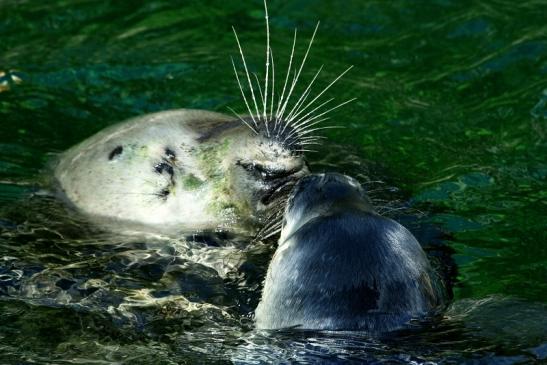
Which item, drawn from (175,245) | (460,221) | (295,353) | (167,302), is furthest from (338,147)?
(295,353)

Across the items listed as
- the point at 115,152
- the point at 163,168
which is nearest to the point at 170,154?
the point at 163,168

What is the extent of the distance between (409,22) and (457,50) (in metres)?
0.64

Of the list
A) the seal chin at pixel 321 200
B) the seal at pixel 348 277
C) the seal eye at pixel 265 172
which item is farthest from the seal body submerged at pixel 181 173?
the seal at pixel 348 277

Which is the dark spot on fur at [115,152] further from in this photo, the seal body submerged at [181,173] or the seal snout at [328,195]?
the seal snout at [328,195]

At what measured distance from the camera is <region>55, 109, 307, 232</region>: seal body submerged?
598cm

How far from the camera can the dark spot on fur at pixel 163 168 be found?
20.4 feet

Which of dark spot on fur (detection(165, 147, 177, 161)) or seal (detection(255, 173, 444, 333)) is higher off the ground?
dark spot on fur (detection(165, 147, 177, 161))

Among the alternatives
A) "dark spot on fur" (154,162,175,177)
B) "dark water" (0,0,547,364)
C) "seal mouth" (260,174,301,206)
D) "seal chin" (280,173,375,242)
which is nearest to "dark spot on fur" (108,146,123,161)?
"dark spot on fur" (154,162,175,177)

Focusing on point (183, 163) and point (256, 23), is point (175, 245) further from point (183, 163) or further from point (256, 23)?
point (256, 23)

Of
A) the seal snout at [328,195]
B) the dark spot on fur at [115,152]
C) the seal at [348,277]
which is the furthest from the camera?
the dark spot on fur at [115,152]

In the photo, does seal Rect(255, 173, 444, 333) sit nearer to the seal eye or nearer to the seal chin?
the seal chin

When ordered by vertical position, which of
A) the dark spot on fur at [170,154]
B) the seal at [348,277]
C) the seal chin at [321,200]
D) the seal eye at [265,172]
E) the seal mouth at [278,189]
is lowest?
the seal at [348,277]

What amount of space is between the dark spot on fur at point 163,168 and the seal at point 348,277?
140cm

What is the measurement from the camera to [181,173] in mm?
6203
